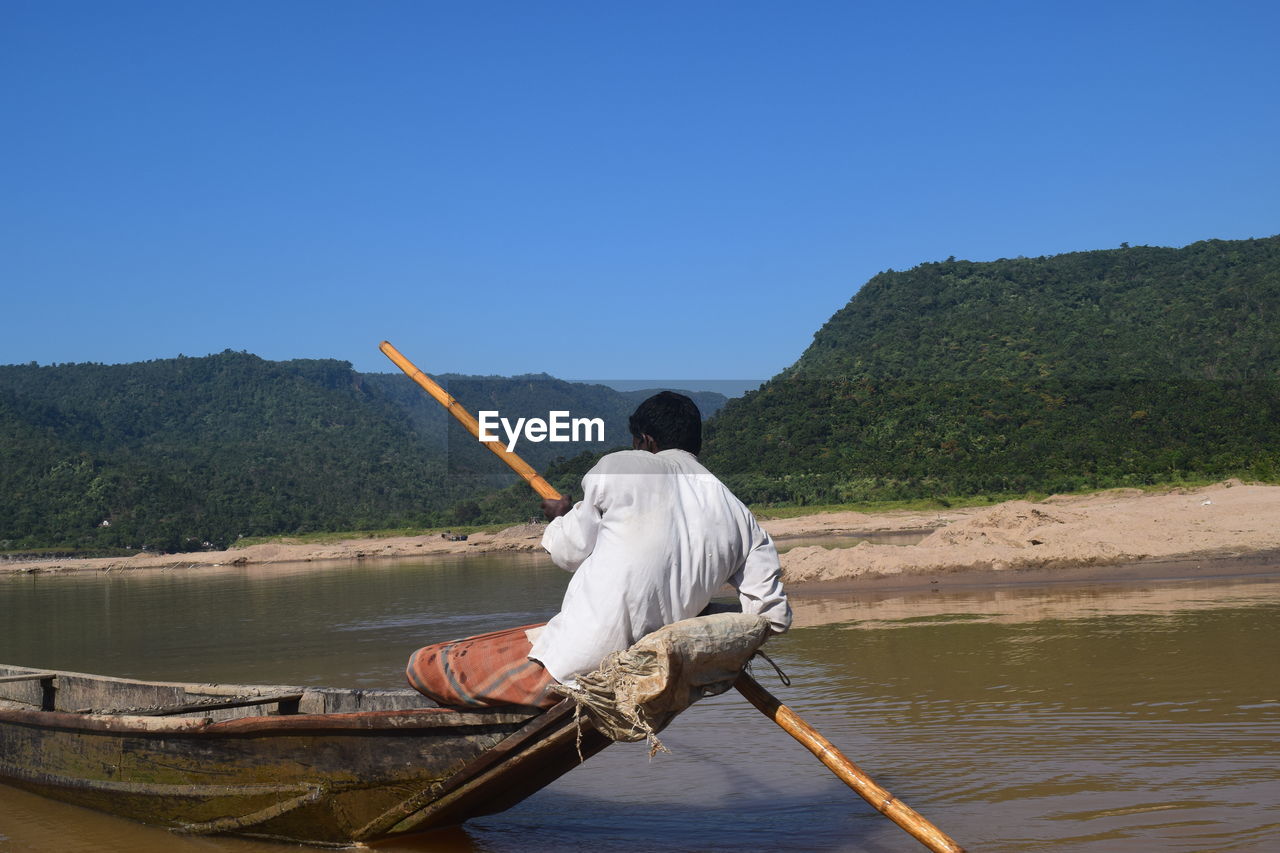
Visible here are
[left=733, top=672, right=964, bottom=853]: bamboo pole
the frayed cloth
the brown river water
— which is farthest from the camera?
the brown river water

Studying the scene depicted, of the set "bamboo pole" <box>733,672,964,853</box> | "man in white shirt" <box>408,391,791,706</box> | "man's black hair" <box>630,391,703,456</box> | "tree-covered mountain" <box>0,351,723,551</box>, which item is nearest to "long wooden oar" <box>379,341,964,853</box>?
"bamboo pole" <box>733,672,964,853</box>

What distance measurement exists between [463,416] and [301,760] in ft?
5.89

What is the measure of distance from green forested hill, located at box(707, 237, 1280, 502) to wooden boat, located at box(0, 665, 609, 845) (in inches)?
939

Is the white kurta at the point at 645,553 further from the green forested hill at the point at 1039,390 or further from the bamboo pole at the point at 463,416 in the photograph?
the green forested hill at the point at 1039,390

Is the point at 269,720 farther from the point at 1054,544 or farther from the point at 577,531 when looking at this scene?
the point at 1054,544

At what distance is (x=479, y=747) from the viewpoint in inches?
185

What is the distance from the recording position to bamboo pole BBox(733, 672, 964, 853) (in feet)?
12.4

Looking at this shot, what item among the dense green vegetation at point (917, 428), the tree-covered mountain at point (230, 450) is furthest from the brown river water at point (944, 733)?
the tree-covered mountain at point (230, 450)

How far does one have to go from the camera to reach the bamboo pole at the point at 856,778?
3.77m

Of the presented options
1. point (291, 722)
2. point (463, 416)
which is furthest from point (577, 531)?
point (291, 722)

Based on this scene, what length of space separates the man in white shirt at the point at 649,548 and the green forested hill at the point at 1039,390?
23.9m

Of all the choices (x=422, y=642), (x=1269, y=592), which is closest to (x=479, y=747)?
(x=422, y=642)

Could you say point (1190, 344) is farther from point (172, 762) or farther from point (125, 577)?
point (172, 762)

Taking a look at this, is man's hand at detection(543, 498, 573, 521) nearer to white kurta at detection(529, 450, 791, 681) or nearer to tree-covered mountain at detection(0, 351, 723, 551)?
white kurta at detection(529, 450, 791, 681)
